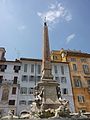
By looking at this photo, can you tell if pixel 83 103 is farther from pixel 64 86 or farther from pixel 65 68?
pixel 65 68

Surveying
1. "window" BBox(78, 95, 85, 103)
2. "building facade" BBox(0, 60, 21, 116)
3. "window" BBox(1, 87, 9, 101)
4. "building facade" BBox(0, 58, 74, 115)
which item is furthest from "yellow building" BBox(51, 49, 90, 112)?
"window" BBox(1, 87, 9, 101)

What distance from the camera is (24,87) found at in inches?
1141

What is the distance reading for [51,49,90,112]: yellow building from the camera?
2926 cm

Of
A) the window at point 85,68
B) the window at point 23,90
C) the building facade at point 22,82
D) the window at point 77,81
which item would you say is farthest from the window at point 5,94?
the window at point 85,68

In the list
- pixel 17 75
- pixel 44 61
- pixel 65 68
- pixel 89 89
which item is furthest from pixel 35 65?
pixel 44 61

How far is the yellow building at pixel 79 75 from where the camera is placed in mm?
29263

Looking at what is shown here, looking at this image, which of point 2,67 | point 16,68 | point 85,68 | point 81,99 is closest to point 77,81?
point 81,99

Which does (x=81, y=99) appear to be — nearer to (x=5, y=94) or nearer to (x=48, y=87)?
(x=5, y=94)

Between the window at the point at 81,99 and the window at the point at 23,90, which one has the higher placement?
the window at the point at 23,90

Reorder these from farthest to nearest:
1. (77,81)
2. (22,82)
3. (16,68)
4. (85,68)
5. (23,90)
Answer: (85,68), (77,81), (16,68), (22,82), (23,90)

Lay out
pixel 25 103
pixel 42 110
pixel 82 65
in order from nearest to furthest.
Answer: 1. pixel 42 110
2. pixel 25 103
3. pixel 82 65

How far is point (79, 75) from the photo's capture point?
1286 inches

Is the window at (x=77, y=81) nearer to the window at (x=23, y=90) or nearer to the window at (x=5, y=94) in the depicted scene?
the window at (x=23, y=90)

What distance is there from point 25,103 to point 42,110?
17.7m
